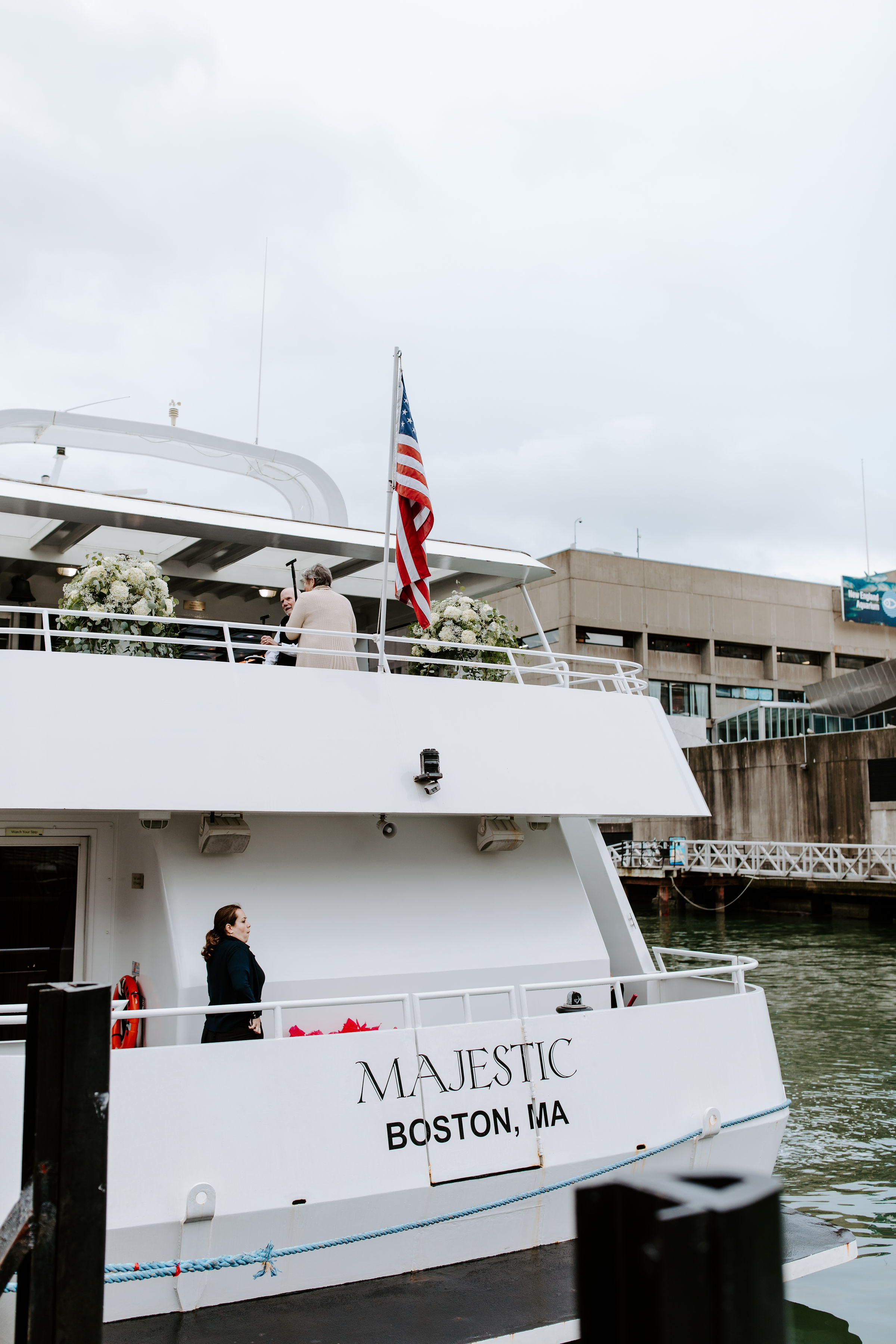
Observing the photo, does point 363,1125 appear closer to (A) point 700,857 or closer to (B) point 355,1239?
(B) point 355,1239

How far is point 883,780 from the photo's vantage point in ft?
112

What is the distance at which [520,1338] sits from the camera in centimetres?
558

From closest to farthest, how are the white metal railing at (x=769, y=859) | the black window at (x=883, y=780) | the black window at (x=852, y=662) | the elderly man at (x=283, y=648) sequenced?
1. the elderly man at (x=283, y=648)
2. the white metal railing at (x=769, y=859)
3. the black window at (x=883, y=780)
4. the black window at (x=852, y=662)

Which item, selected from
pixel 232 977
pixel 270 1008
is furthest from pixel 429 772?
pixel 270 1008

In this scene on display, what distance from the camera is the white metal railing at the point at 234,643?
7387 millimetres

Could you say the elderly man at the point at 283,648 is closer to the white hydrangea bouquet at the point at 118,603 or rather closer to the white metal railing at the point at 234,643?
the white metal railing at the point at 234,643

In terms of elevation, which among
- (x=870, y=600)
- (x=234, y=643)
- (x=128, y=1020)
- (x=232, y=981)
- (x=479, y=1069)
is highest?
(x=870, y=600)

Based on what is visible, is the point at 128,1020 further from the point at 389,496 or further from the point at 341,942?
the point at 389,496

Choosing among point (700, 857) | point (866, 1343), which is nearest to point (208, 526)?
point (866, 1343)

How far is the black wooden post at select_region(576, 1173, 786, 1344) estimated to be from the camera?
1.11 metres

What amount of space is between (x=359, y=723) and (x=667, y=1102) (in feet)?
10.7

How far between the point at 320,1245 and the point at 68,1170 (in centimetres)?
337

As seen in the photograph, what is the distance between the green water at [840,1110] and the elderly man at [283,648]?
18.2 feet

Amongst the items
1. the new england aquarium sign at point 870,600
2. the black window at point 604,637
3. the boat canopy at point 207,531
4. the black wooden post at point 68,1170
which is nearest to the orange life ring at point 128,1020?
the boat canopy at point 207,531
